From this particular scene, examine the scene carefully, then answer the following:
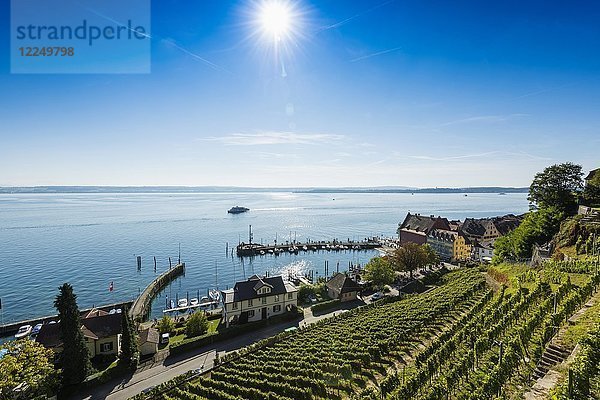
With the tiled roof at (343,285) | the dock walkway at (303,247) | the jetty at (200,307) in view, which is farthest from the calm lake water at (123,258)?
the tiled roof at (343,285)

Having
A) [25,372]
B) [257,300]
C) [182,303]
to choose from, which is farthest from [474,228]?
[25,372]

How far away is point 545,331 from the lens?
19109mm

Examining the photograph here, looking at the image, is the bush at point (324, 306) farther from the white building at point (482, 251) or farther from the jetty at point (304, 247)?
the jetty at point (304, 247)

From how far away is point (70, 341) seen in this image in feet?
82.4

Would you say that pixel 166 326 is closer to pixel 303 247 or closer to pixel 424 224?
pixel 424 224

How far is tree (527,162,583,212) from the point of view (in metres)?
47.7

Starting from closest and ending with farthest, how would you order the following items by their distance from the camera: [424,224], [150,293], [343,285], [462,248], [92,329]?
[92,329] < [343,285] < [150,293] < [462,248] < [424,224]

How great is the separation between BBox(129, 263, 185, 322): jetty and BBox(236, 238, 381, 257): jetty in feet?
74.3

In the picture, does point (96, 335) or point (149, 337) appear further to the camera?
point (149, 337)

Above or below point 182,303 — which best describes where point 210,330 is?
above

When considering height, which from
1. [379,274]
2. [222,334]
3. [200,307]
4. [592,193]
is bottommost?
[200,307]

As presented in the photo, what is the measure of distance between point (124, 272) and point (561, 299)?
237ft

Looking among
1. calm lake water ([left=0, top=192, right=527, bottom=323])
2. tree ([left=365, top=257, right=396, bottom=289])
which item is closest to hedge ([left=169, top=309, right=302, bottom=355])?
tree ([left=365, top=257, right=396, bottom=289])

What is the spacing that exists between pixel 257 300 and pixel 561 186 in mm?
48859
